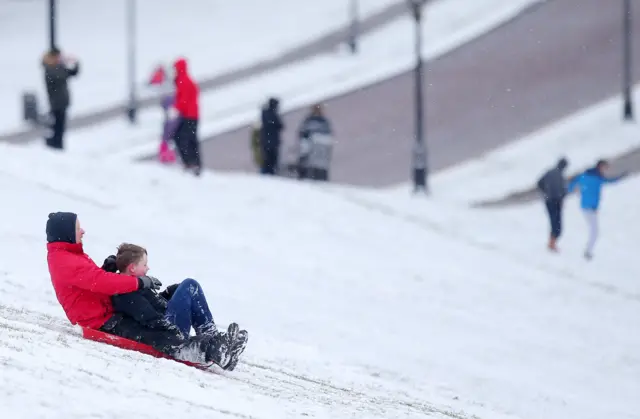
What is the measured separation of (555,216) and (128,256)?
34.6ft

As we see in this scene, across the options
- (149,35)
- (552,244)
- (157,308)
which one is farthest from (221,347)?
(149,35)

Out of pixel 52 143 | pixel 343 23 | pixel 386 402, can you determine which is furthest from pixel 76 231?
pixel 343 23

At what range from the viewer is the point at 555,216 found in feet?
Result: 58.8

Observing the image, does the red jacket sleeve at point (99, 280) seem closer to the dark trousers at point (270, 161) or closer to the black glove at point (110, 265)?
the black glove at point (110, 265)

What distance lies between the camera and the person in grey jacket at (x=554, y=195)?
1789 cm

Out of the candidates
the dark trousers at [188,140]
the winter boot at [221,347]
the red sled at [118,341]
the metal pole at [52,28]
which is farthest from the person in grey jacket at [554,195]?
the red sled at [118,341]

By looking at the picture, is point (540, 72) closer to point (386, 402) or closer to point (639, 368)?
point (639, 368)

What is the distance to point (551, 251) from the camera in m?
18.0

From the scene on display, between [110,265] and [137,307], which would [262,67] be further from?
[137,307]

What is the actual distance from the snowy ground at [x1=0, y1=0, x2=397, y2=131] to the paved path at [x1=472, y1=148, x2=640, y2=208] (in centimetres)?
1060

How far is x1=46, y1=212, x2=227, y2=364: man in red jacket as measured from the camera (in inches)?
320

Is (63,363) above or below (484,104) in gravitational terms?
below

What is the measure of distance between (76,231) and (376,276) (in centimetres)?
680

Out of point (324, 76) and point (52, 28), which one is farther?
point (324, 76)
